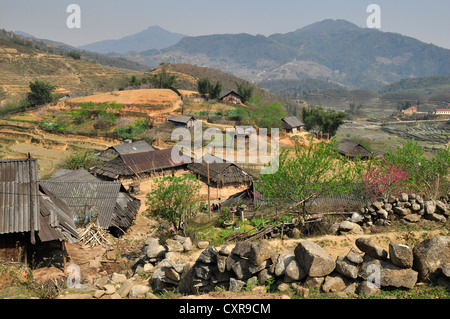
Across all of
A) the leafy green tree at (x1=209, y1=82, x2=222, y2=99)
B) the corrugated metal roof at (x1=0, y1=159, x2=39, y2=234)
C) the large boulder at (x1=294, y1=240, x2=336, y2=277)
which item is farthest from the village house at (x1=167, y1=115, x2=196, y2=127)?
the large boulder at (x1=294, y1=240, x2=336, y2=277)

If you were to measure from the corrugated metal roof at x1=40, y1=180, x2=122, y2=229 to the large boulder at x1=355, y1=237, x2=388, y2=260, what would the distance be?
14612 millimetres

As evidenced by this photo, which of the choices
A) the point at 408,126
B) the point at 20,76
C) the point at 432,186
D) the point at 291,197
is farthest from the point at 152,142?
the point at 408,126

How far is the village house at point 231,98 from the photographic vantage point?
67938mm

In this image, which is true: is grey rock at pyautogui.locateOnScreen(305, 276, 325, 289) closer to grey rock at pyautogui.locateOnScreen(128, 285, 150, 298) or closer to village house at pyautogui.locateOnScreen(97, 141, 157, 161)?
grey rock at pyautogui.locateOnScreen(128, 285, 150, 298)

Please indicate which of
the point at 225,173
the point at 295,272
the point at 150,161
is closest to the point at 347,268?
the point at 295,272

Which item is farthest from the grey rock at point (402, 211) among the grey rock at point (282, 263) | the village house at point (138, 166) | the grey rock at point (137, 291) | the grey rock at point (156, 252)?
the village house at point (138, 166)

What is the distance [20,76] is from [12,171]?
299ft

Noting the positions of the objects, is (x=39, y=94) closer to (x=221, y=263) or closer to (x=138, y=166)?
(x=138, y=166)

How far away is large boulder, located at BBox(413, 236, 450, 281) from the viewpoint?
8.18 metres

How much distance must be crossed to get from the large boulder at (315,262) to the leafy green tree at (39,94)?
70279mm

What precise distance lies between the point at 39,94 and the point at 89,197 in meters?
55.1

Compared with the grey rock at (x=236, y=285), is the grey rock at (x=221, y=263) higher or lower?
higher

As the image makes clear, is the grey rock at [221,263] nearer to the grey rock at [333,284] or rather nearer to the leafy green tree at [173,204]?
the grey rock at [333,284]

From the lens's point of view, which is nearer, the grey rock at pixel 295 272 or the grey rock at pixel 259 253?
the grey rock at pixel 295 272
